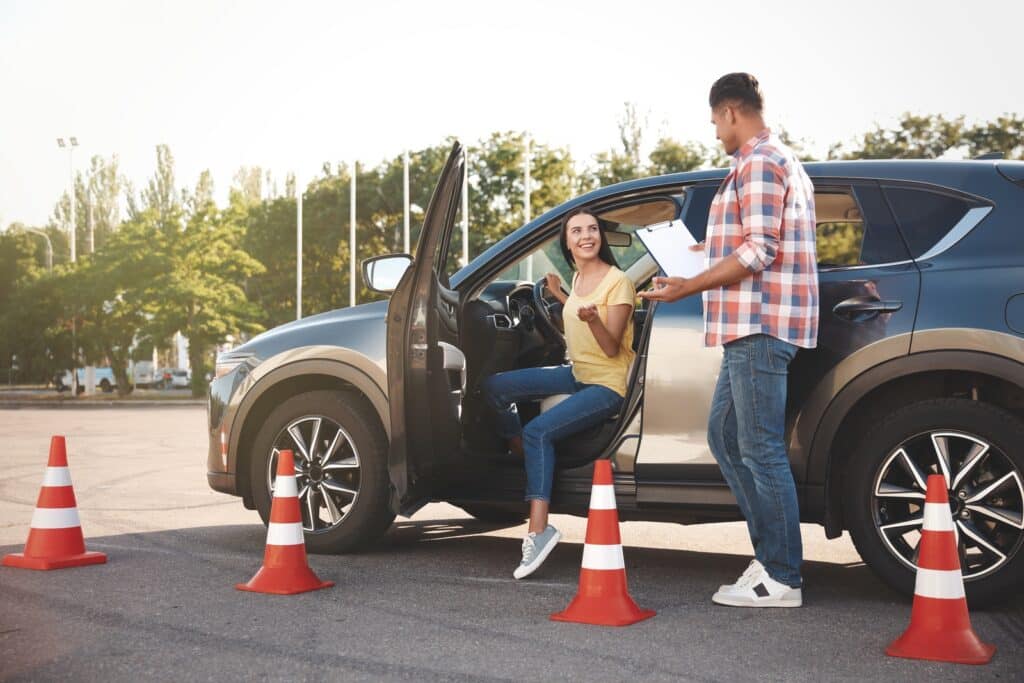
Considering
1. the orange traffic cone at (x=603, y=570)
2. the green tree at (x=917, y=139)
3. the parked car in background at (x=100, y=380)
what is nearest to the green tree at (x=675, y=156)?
the green tree at (x=917, y=139)

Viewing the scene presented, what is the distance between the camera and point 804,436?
196 inches

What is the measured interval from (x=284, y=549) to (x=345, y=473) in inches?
37.3

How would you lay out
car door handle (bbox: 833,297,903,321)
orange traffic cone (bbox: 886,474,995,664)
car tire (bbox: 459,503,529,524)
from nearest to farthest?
orange traffic cone (bbox: 886,474,995,664) → car door handle (bbox: 833,297,903,321) → car tire (bbox: 459,503,529,524)

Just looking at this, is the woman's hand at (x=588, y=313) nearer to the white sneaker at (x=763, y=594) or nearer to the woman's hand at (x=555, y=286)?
the woman's hand at (x=555, y=286)

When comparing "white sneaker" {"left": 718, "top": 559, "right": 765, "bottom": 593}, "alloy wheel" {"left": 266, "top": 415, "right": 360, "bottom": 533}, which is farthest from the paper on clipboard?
"alloy wheel" {"left": 266, "top": 415, "right": 360, "bottom": 533}

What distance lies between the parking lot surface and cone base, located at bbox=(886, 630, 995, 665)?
0.23 feet

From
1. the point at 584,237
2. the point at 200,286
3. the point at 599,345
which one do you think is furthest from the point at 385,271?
the point at 200,286

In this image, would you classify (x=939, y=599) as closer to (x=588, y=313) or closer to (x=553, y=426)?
(x=553, y=426)

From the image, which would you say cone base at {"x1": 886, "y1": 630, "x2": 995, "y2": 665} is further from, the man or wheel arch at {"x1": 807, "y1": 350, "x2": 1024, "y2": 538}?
wheel arch at {"x1": 807, "y1": 350, "x2": 1024, "y2": 538}

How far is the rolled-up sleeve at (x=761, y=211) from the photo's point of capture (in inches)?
185

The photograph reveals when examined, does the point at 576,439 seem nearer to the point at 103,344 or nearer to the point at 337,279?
the point at 103,344

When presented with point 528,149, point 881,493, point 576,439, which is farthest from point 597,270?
point 528,149

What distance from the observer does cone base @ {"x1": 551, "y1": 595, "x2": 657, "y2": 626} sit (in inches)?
179

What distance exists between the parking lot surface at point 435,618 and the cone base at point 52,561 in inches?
3.3
